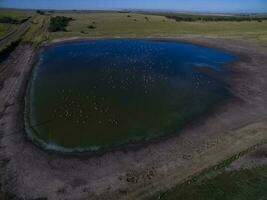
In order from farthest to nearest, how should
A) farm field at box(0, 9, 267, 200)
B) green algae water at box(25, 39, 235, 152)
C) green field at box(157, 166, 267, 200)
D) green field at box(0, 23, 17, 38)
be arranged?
green field at box(0, 23, 17, 38) < green algae water at box(25, 39, 235, 152) < farm field at box(0, 9, 267, 200) < green field at box(157, 166, 267, 200)

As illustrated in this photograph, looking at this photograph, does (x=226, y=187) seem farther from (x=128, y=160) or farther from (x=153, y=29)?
(x=153, y=29)

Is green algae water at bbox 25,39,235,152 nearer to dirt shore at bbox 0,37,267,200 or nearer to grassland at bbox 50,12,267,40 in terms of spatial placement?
dirt shore at bbox 0,37,267,200

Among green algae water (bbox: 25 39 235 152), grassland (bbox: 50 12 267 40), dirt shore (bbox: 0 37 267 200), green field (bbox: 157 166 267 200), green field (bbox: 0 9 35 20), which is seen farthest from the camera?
green field (bbox: 0 9 35 20)

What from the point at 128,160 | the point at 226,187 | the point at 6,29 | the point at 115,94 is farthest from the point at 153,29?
the point at 226,187

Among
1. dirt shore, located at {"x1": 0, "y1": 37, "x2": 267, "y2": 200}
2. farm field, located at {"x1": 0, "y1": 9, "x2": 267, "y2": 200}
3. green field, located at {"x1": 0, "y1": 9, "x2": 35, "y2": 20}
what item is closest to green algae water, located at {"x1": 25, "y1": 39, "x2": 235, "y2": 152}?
farm field, located at {"x1": 0, "y1": 9, "x2": 267, "y2": 200}

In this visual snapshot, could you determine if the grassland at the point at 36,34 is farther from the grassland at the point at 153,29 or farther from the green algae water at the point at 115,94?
the green algae water at the point at 115,94

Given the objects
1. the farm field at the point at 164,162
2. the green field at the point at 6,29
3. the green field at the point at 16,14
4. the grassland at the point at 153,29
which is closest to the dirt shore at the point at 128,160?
the farm field at the point at 164,162
